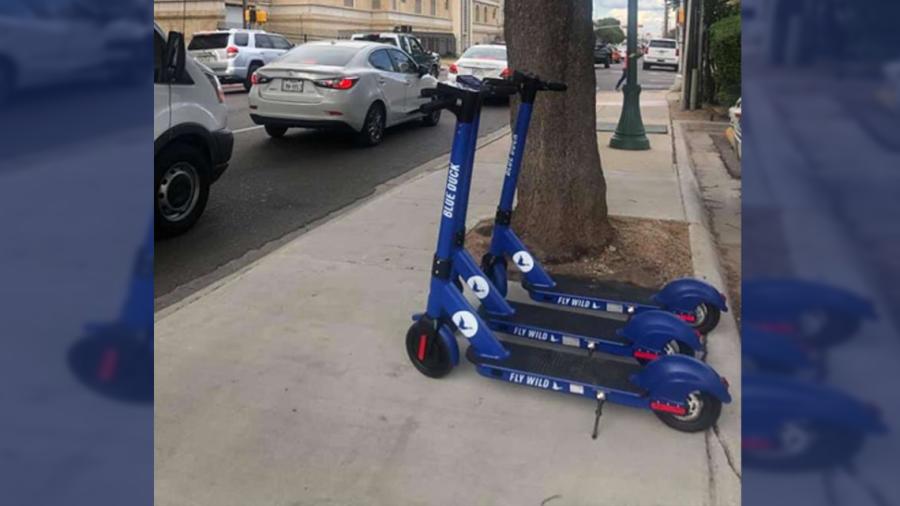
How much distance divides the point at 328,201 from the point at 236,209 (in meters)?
0.95

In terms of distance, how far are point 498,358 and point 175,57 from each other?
12.0 ft

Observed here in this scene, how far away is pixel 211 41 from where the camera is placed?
22562mm

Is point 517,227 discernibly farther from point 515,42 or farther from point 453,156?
point 453,156

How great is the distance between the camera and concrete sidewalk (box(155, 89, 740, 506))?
2.81m

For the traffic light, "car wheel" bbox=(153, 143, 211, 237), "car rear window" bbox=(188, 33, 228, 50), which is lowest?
"car wheel" bbox=(153, 143, 211, 237)

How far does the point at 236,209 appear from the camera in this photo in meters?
7.29

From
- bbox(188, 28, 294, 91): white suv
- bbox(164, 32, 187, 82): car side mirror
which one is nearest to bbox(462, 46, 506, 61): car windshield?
bbox(188, 28, 294, 91): white suv

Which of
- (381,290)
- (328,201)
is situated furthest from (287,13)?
(381,290)

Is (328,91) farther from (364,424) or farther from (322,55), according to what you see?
(364,424)

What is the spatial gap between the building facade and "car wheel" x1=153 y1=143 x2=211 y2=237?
27850 millimetres

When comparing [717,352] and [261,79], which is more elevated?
[261,79]

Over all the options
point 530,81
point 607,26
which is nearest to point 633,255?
point 530,81

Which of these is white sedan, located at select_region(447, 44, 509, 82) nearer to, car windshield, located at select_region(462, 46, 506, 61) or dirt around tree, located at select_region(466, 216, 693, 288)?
car windshield, located at select_region(462, 46, 506, 61)

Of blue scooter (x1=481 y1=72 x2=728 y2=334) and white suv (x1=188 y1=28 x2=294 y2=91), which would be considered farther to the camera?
white suv (x1=188 y1=28 x2=294 y2=91)
